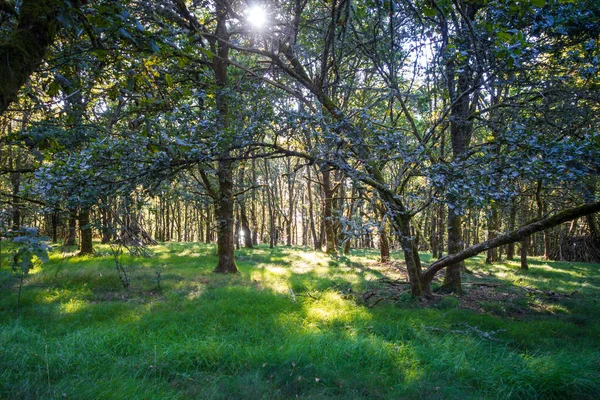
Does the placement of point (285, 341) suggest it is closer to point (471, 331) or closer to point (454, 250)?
point (471, 331)

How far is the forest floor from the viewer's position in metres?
3.89

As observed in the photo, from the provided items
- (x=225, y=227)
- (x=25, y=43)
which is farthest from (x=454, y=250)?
(x=25, y=43)

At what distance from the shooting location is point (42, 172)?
15.8 ft

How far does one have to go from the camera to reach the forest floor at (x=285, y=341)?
12.8 feet

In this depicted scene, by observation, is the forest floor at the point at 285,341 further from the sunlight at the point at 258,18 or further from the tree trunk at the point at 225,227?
the sunlight at the point at 258,18

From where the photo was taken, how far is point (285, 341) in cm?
492

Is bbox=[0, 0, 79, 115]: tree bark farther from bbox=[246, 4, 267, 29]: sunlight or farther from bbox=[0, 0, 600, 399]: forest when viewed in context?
bbox=[246, 4, 267, 29]: sunlight

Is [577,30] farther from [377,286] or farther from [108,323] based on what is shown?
[108,323]

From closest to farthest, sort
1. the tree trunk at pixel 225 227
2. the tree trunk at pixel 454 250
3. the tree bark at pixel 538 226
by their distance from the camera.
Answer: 1. the tree bark at pixel 538 226
2. the tree trunk at pixel 454 250
3. the tree trunk at pixel 225 227

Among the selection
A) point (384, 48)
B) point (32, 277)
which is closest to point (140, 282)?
point (32, 277)

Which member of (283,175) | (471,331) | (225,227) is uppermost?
(283,175)

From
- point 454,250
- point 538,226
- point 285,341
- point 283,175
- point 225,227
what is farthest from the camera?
point 225,227

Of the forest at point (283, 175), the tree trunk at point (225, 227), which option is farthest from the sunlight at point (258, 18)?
the tree trunk at point (225, 227)

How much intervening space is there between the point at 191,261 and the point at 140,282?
3.60 m
